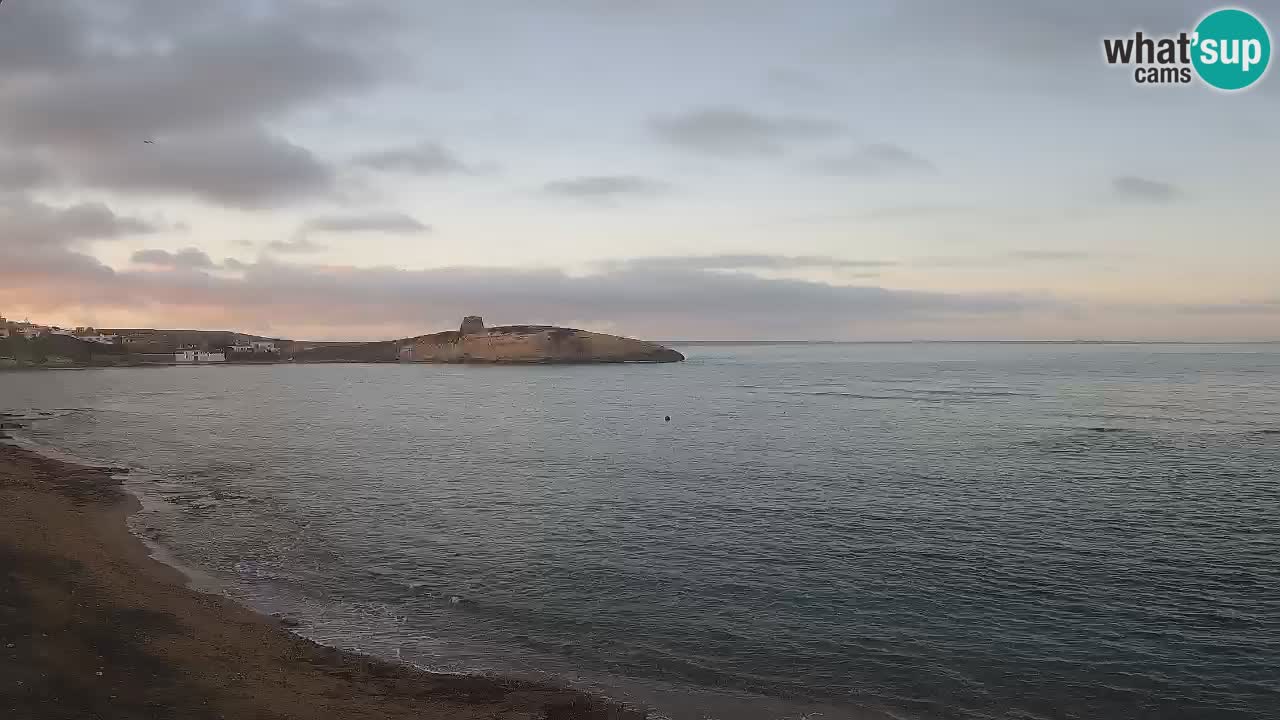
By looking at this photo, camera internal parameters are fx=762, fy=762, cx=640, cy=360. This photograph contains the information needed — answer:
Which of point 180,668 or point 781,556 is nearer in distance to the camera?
point 180,668

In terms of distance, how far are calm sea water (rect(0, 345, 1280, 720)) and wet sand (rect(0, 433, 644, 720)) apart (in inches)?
57.4

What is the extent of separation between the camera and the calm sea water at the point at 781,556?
18016 mm

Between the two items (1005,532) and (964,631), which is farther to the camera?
(1005,532)

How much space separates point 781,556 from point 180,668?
18.7m

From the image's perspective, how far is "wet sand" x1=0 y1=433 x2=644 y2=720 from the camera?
14508 millimetres

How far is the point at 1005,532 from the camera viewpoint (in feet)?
101

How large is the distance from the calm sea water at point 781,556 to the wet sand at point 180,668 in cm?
146

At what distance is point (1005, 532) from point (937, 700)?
53.4 feet

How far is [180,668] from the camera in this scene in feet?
53.7

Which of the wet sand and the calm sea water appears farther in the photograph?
the calm sea water

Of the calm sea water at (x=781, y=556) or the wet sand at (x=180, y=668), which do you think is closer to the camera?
the wet sand at (x=180, y=668)

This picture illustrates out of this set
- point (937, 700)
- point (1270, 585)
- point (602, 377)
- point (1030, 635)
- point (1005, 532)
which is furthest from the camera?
point (602, 377)

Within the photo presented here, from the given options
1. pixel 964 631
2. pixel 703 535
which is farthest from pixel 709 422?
pixel 964 631

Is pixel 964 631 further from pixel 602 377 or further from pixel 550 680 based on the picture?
pixel 602 377
